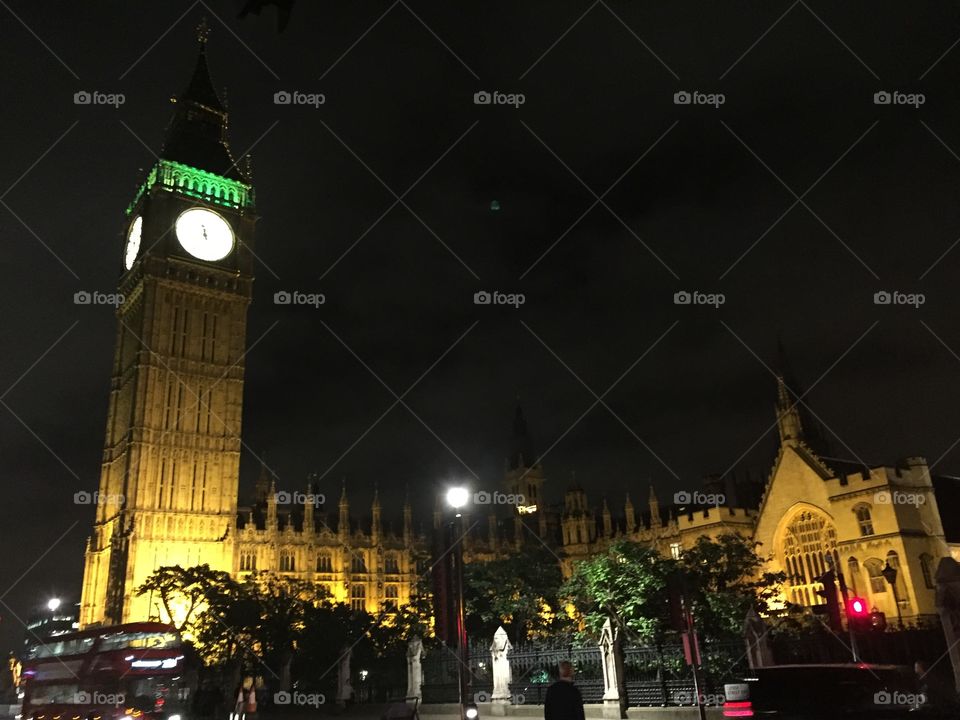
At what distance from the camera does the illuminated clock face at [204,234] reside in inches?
2606

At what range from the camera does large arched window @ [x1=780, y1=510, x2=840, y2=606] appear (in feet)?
135

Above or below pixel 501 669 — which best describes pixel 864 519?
above

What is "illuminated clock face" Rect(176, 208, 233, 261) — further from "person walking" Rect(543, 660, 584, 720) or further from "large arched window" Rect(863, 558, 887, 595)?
"person walking" Rect(543, 660, 584, 720)

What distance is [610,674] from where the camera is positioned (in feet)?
62.2

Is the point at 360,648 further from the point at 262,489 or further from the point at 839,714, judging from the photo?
the point at 262,489

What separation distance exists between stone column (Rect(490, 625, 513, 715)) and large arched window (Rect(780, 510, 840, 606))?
23802 millimetres

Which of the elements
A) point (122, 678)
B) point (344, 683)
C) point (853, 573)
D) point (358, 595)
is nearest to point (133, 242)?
point (358, 595)

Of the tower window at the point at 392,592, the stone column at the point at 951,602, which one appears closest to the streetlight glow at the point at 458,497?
the stone column at the point at 951,602

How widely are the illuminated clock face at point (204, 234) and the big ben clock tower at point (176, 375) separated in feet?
0.30

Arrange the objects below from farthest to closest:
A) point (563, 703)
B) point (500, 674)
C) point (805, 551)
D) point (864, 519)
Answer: point (805, 551)
point (864, 519)
point (500, 674)
point (563, 703)

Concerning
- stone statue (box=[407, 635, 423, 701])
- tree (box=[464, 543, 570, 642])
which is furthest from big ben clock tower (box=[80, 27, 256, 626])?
stone statue (box=[407, 635, 423, 701])

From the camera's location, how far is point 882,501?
3769 cm

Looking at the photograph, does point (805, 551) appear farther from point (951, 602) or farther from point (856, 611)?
point (951, 602)

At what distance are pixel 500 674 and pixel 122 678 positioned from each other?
35.9 ft
